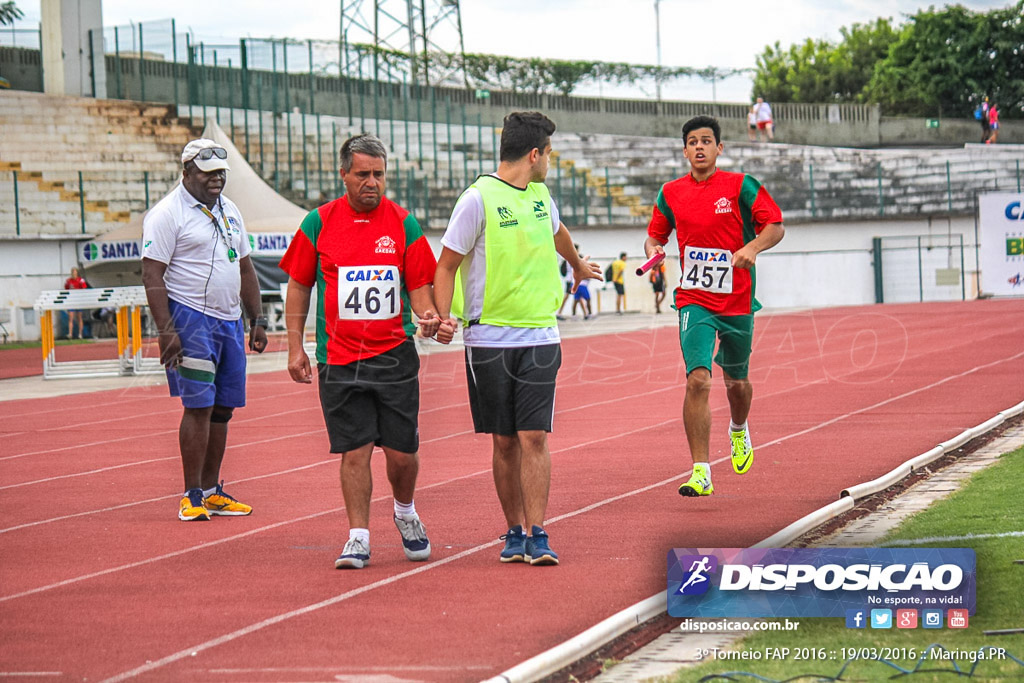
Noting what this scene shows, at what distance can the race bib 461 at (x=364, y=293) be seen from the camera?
6.44 metres

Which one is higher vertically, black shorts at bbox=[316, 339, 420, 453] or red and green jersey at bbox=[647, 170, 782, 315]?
red and green jersey at bbox=[647, 170, 782, 315]

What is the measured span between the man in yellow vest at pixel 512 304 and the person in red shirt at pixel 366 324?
22 cm

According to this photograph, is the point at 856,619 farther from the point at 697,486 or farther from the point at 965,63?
the point at 965,63

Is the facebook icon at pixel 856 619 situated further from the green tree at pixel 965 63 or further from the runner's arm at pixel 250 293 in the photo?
the green tree at pixel 965 63

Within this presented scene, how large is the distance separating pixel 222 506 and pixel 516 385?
8.30 ft

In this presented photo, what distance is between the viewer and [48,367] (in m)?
20.9

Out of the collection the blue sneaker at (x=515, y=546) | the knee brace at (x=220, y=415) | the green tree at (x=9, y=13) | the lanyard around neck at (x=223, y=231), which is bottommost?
the blue sneaker at (x=515, y=546)

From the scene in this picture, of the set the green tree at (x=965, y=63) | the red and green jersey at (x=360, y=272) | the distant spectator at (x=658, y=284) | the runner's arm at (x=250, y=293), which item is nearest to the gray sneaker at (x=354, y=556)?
the red and green jersey at (x=360, y=272)

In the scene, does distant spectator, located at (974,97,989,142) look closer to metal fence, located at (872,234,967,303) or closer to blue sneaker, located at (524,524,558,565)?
metal fence, located at (872,234,967,303)

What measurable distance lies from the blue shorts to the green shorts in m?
2.68

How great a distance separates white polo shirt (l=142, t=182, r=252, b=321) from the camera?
25.9 ft

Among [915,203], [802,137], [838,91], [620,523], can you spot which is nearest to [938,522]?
[620,523]

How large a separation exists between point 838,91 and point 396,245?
8254 centimetres

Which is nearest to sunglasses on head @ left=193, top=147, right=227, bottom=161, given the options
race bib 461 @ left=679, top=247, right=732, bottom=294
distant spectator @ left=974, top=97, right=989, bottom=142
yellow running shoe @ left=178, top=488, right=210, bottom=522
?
yellow running shoe @ left=178, top=488, right=210, bottom=522
